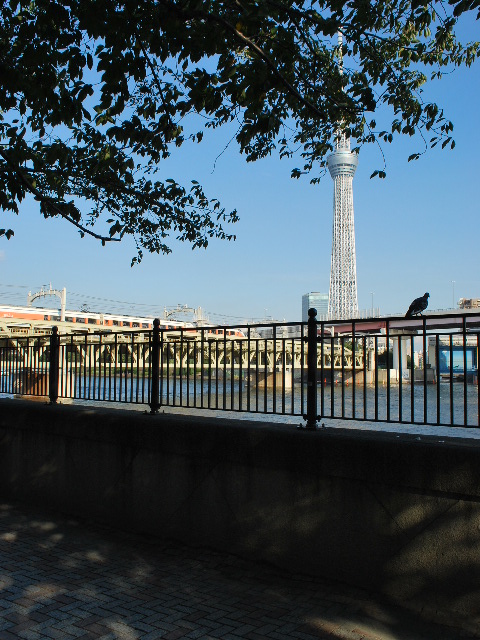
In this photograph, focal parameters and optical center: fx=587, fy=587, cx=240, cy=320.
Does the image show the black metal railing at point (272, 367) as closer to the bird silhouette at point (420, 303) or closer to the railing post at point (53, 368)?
the railing post at point (53, 368)

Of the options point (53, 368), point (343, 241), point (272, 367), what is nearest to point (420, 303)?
point (272, 367)

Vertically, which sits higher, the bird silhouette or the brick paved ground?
the bird silhouette

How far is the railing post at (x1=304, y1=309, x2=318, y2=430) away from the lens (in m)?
5.22

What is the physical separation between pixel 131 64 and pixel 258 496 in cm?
447

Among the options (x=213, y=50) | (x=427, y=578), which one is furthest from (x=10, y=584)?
(x=213, y=50)

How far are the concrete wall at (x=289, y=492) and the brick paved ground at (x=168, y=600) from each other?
187mm

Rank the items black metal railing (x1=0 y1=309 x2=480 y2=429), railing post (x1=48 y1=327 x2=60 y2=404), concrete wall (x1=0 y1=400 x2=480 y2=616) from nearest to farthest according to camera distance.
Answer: concrete wall (x1=0 y1=400 x2=480 y2=616), black metal railing (x1=0 y1=309 x2=480 y2=429), railing post (x1=48 y1=327 x2=60 y2=404)

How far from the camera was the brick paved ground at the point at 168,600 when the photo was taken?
Result: 390cm

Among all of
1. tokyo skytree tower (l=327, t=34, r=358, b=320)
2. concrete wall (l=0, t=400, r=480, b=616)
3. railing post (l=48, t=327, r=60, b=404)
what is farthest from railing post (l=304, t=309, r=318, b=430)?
tokyo skytree tower (l=327, t=34, r=358, b=320)

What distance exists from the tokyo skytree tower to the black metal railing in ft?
565

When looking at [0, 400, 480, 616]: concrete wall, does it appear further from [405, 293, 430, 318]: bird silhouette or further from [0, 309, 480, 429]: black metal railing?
[405, 293, 430, 318]: bird silhouette

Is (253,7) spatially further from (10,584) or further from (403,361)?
(10,584)

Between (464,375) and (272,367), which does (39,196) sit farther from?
(464,375)

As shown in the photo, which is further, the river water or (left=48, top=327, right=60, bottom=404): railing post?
(left=48, top=327, right=60, bottom=404): railing post
